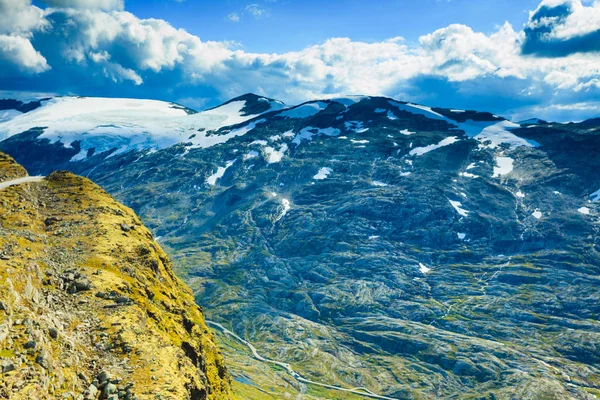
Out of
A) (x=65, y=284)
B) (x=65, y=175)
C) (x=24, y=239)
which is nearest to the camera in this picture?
(x=65, y=284)

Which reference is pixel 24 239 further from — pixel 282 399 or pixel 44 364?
pixel 282 399

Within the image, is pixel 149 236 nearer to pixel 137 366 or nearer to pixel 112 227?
pixel 112 227

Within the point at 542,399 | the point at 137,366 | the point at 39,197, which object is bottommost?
the point at 542,399

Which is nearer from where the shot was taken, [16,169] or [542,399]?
[16,169]

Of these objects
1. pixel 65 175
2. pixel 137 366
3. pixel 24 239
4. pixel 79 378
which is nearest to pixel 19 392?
pixel 79 378

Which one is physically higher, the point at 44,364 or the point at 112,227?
the point at 112,227

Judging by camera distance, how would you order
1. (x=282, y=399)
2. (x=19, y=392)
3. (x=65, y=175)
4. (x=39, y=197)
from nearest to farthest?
(x=19, y=392) → (x=39, y=197) → (x=65, y=175) → (x=282, y=399)

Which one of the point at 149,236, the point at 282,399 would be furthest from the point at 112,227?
the point at 282,399
